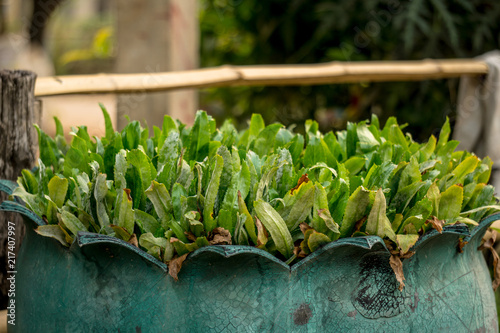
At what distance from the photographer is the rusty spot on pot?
100 cm

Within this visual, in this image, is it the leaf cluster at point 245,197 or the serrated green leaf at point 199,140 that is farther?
the serrated green leaf at point 199,140

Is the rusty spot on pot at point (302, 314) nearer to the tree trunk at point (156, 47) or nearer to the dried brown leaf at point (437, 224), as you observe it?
the dried brown leaf at point (437, 224)

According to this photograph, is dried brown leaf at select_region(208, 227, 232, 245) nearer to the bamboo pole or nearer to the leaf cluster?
the leaf cluster

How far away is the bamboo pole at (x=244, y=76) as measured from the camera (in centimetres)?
178

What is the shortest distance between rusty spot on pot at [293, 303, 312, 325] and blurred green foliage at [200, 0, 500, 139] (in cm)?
302

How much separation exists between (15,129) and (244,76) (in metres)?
0.95

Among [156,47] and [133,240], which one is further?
[156,47]

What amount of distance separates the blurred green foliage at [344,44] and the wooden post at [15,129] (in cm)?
273

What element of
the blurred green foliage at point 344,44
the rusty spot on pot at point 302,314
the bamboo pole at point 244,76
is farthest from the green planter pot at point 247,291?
the blurred green foliage at point 344,44

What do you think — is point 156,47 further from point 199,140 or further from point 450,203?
point 450,203

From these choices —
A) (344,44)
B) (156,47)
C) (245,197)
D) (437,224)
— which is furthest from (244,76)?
(344,44)

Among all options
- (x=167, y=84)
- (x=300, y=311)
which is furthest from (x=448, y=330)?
(x=167, y=84)

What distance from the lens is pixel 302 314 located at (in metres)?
1.00

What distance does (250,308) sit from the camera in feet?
3.26
